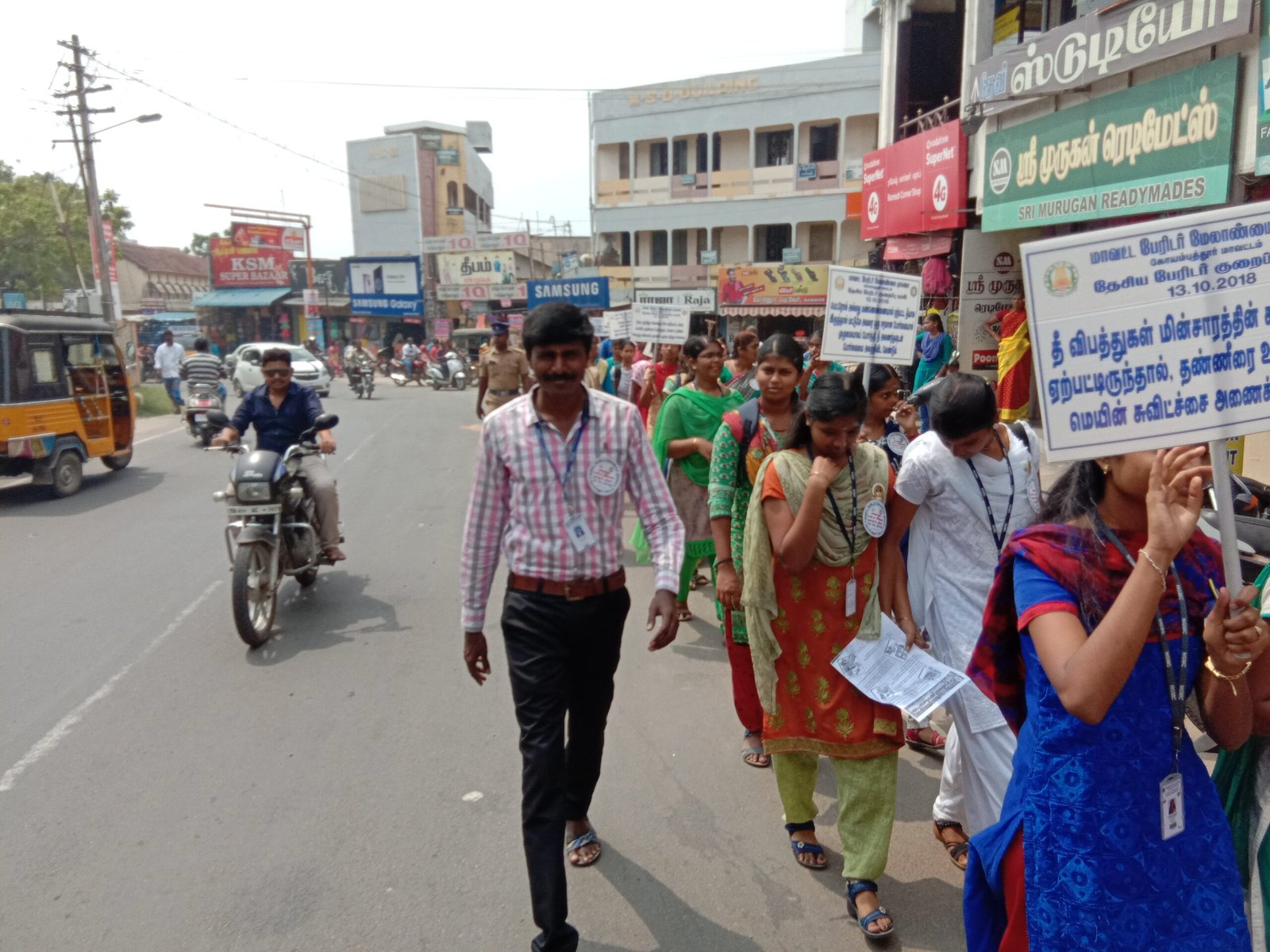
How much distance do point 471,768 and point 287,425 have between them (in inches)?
119

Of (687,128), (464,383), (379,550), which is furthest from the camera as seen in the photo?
(687,128)

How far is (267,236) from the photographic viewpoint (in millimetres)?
48281

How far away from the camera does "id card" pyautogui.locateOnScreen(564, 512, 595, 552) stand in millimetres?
2809

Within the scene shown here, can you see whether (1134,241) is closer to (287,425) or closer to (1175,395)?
(1175,395)

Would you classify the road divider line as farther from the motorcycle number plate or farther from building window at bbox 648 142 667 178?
building window at bbox 648 142 667 178

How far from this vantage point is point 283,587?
6.75 meters

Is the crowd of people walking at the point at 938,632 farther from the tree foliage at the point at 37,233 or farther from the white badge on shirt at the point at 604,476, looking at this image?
the tree foliage at the point at 37,233

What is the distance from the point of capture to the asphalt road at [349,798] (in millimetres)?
2877

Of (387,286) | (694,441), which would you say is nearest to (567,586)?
(694,441)

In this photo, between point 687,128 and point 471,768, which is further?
point 687,128

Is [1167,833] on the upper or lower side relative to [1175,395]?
lower

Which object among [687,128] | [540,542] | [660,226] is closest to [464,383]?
[660,226]

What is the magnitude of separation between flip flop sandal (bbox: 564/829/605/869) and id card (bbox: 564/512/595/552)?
112cm

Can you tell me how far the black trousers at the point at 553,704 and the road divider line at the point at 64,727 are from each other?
2.40 meters
